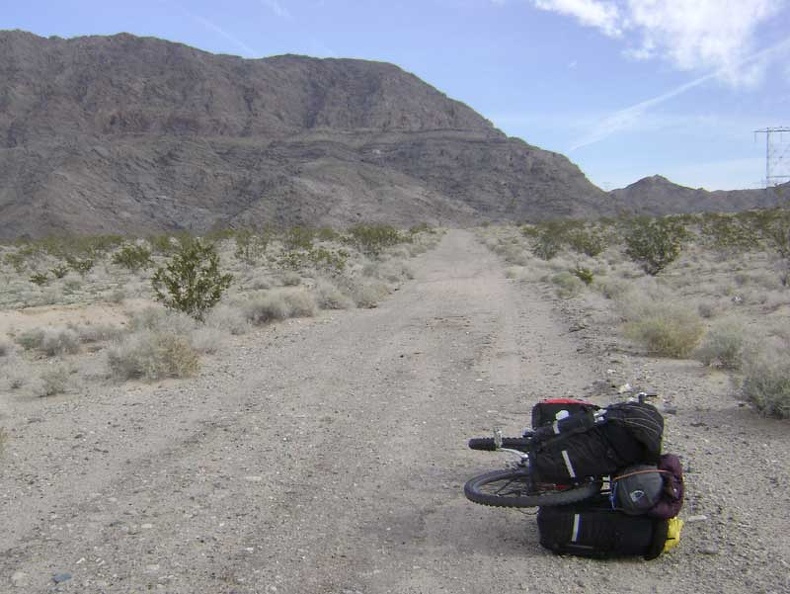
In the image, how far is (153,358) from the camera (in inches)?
366

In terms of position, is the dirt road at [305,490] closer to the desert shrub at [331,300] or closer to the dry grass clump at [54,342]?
the dry grass clump at [54,342]

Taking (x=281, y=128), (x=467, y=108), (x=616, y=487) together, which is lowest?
(x=616, y=487)

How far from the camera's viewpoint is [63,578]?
3.96m

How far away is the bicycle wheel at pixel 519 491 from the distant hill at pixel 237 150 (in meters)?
81.6

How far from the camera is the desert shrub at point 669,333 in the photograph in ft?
33.2

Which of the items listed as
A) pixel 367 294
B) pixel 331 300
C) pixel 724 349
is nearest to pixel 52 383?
pixel 331 300

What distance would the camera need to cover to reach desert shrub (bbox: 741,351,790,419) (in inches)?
260

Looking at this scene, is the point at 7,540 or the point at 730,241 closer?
the point at 7,540

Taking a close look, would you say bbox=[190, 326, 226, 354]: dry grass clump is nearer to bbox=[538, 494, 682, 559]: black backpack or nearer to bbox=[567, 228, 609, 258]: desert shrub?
bbox=[538, 494, 682, 559]: black backpack

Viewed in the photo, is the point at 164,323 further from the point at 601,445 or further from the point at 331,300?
the point at 601,445

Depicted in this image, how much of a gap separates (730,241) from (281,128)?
4322 inches

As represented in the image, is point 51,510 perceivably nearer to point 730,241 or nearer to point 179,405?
point 179,405

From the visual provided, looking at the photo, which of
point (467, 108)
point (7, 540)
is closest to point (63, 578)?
point (7, 540)

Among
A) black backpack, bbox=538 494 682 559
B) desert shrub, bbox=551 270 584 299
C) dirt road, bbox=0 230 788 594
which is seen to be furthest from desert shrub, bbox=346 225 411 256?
black backpack, bbox=538 494 682 559
